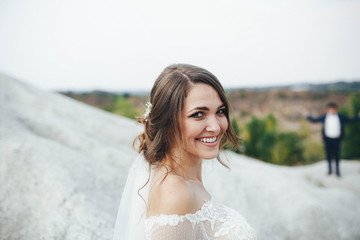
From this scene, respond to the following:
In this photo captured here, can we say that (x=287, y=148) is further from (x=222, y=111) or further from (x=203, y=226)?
(x=203, y=226)

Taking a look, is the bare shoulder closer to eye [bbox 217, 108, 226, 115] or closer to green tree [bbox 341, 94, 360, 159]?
eye [bbox 217, 108, 226, 115]

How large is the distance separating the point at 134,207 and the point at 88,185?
1.94 meters

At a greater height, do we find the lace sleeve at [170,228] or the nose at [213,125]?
the nose at [213,125]

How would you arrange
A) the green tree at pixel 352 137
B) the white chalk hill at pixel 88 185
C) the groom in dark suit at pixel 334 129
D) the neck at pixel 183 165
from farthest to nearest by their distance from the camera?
the green tree at pixel 352 137
the groom in dark suit at pixel 334 129
the white chalk hill at pixel 88 185
the neck at pixel 183 165

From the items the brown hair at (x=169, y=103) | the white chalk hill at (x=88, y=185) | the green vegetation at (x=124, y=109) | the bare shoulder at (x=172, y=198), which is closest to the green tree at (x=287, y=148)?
the white chalk hill at (x=88, y=185)

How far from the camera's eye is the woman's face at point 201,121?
1746 millimetres

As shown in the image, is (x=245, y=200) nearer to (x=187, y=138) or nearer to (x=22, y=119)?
(x=187, y=138)

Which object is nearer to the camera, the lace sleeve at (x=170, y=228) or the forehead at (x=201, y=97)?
the lace sleeve at (x=170, y=228)

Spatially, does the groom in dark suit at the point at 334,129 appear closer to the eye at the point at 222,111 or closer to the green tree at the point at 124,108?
the eye at the point at 222,111

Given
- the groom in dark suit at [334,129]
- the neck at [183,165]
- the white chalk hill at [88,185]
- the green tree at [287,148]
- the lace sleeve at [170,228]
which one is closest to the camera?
the lace sleeve at [170,228]

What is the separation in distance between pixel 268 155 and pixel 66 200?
1174 centimetres

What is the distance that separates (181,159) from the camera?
1.88m

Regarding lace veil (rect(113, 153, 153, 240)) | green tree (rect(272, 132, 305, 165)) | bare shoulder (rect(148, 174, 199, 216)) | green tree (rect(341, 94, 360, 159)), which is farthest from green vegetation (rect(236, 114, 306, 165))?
bare shoulder (rect(148, 174, 199, 216))

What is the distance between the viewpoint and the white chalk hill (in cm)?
281
